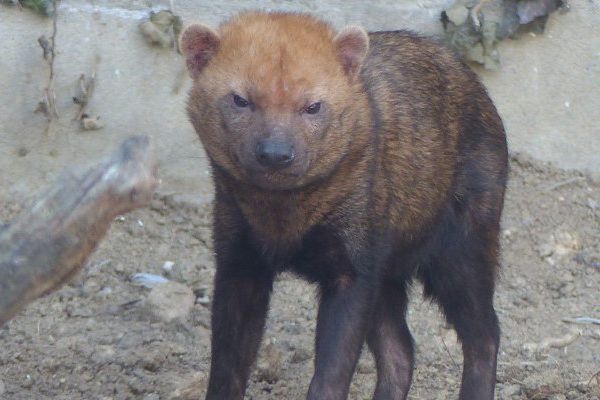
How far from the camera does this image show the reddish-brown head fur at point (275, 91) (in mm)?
4555

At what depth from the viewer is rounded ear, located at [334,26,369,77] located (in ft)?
16.0

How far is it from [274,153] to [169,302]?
1.94 metres

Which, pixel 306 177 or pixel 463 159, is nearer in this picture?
pixel 306 177

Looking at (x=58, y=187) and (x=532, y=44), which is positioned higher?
(x=58, y=187)

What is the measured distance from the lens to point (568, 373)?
19.4 ft

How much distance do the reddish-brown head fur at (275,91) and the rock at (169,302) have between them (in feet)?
4.75

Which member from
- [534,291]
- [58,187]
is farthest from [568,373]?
[58,187]

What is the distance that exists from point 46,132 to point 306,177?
7.88ft

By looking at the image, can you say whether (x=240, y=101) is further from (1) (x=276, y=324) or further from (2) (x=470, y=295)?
(1) (x=276, y=324)

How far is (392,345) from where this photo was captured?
5.63 m

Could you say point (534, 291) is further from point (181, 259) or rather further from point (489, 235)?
point (181, 259)

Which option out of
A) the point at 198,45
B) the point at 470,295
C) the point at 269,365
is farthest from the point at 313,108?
the point at 269,365

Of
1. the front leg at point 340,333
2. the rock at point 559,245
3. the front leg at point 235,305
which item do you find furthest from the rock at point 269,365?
the rock at point 559,245

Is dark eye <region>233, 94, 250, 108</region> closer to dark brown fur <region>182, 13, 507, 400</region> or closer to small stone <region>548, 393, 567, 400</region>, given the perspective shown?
dark brown fur <region>182, 13, 507, 400</region>
